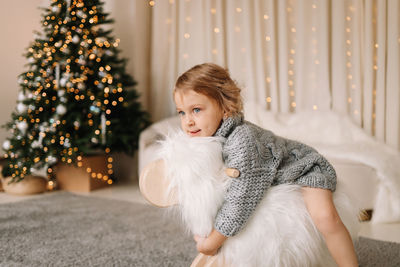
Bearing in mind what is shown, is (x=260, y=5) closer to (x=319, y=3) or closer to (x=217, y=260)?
(x=319, y=3)

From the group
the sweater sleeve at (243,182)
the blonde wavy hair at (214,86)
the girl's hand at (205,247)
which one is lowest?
the girl's hand at (205,247)

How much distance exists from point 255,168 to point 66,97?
213 centimetres

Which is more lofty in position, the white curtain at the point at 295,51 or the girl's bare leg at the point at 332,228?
the white curtain at the point at 295,51

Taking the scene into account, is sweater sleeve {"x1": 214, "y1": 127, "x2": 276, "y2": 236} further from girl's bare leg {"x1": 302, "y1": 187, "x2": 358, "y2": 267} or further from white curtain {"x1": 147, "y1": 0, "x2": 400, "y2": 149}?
white curtain {"x1": 147, "y1": 0, "x2": 400, "y2": 149}

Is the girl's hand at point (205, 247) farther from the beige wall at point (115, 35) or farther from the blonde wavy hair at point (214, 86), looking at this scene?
the beige wall at point (115, 35)

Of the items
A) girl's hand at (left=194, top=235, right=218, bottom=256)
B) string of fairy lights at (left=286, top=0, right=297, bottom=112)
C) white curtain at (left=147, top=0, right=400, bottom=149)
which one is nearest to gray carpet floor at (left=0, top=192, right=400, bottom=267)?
girl's hand at (left=194, top=235, right=218, bottom=256)

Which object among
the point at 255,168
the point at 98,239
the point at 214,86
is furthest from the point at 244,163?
the point at 98,239

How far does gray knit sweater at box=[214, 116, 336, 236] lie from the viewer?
0.97 metres

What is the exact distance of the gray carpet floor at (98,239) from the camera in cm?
138

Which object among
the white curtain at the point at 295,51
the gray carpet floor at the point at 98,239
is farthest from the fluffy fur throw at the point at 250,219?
the white curtain at the point at 295,51

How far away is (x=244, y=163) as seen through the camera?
990 mm

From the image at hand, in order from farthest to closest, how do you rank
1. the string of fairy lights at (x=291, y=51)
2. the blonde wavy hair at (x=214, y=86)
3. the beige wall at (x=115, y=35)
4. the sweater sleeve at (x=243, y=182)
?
the beige wall at (x=115, y=35)
the string of fairy lights at (x=291, y=51)
the blonde wavy hair at (x=214, y=86)
the sweater sleeve at (x=243, y=182)

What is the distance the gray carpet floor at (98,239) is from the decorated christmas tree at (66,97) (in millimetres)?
510

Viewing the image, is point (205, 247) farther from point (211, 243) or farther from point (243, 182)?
point (243, 182)
